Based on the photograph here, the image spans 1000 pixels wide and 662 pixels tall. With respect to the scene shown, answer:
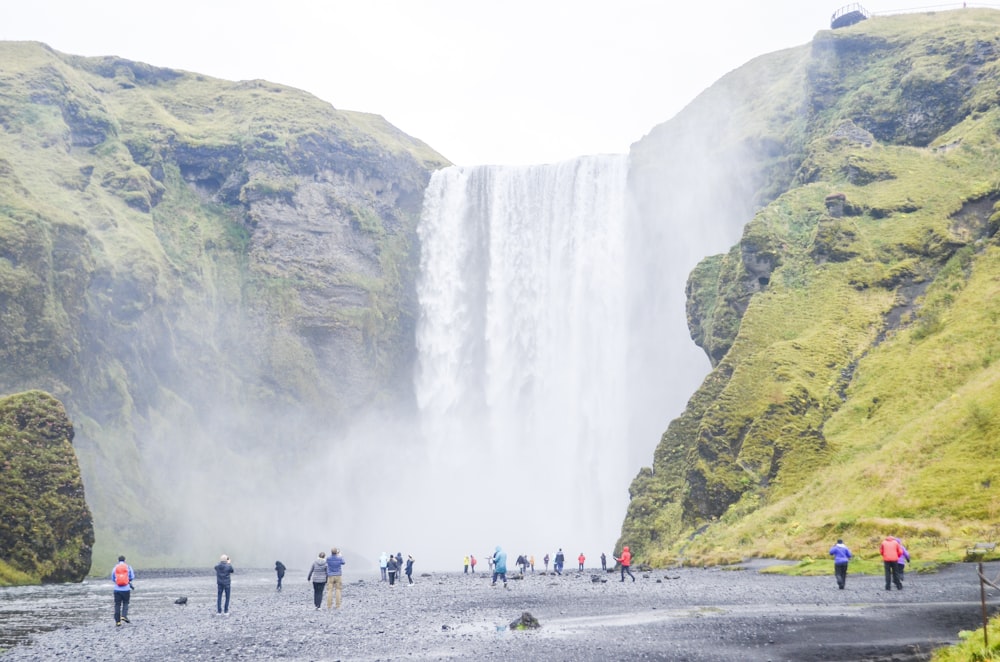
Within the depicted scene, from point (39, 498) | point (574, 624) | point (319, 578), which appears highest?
point (39, 498)

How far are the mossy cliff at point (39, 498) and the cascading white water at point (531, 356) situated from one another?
132ft

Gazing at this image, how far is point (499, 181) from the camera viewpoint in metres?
110

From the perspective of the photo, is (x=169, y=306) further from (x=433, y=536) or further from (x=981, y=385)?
(x=981, y=385)

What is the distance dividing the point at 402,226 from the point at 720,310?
59518 millimetres

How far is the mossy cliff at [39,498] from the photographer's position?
58.1 m

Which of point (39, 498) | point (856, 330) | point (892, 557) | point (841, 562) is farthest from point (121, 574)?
point (856, 330)

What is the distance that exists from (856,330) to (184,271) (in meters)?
79.1

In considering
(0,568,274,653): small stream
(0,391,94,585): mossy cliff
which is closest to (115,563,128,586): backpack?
(0,568,274,653): small stream

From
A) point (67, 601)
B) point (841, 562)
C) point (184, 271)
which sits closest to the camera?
point (841, 562)

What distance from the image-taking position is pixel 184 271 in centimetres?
10669

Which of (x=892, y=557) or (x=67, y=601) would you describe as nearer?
(x=892, y=557)

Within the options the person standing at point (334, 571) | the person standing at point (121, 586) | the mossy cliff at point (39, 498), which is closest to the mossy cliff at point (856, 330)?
the person standing at point (334, 571)

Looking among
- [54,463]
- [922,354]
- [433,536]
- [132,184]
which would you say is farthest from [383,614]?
[132,184]

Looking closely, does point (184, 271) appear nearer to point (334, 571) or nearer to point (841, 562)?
point (334, 571)
